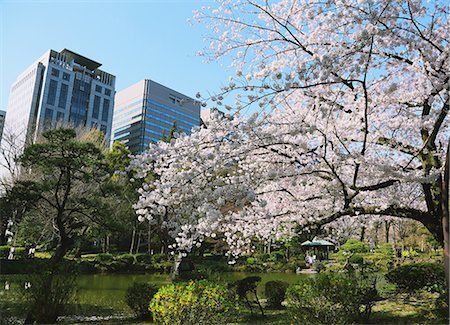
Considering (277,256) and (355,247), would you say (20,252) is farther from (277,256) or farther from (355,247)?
(355,247)

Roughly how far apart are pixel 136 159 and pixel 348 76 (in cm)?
263

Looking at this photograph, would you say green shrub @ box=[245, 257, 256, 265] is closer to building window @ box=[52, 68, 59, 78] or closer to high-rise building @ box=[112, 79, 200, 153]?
high-rise building @ box=[112, 79, 200, 153]

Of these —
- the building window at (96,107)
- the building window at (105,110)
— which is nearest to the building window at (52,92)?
the building window at (96,107)

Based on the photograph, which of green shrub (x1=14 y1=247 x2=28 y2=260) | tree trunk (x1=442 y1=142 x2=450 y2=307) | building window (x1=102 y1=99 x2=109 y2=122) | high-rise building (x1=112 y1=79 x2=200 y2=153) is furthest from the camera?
building window (x1=102 y1=99 x2=109 y2=122)

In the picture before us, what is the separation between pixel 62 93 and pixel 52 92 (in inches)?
35.5

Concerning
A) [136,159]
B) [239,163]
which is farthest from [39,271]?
[239,163]

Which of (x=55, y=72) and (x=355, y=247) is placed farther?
(x=55, y=72)

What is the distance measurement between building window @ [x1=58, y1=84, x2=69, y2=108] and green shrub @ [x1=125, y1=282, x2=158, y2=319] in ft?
85.9

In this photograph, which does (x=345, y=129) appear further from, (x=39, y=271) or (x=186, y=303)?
(x=39, y=271)

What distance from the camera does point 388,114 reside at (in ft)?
16.3

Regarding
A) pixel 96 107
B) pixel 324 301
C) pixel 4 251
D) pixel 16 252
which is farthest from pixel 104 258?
pixel 96 107

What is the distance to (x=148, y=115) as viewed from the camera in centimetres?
2494

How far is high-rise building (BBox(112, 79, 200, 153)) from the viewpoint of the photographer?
23734 millimetres

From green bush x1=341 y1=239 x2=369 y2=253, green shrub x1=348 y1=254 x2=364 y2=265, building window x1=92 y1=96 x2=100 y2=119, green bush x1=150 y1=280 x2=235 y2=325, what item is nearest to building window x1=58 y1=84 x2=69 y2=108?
building window x1=92 y1=96 x2=100 y2=119
